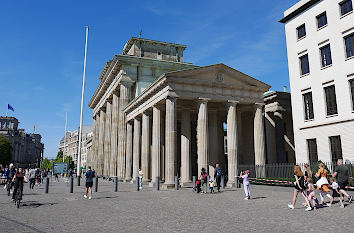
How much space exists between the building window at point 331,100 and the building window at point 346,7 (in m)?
5.79

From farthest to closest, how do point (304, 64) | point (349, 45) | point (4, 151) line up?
1. point (4, 151)
2. point (304, 64)
3. point (349, 45)

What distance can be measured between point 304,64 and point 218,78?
7.84 m

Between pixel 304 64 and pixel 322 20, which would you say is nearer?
pixel 322 20

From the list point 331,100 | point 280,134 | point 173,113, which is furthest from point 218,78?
point 280,134

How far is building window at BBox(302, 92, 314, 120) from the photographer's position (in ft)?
82.1

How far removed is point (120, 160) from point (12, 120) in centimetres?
13733

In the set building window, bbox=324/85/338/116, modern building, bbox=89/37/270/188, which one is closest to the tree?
modern building, bbox=89/37/270/188

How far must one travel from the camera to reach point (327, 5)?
2339 cm

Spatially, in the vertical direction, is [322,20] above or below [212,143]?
above

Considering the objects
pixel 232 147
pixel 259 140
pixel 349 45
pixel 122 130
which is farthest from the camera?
pixel 122 130

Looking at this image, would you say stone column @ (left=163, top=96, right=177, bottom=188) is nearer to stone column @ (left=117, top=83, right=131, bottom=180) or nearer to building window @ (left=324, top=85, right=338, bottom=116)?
building window @ (left=324, top=85, right=338, bottom=116)

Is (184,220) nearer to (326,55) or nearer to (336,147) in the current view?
(336,147)

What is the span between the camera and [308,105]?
2534cm

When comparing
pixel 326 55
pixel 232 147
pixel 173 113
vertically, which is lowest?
pixel 232 147
